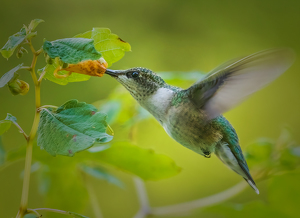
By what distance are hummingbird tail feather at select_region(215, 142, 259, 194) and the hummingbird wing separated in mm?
124

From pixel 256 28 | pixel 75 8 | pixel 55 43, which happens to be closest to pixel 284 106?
pixel 256 28

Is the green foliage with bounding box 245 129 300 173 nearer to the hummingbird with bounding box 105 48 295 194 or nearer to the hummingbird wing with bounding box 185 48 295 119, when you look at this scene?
the hummingbird with bounding box 105 48 295 194

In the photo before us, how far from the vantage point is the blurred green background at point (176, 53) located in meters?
2.59

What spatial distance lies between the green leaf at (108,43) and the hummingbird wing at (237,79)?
0.78 feet

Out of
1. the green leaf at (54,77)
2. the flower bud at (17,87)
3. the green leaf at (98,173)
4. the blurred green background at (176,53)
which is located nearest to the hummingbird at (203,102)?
the green leaf at (54,77)

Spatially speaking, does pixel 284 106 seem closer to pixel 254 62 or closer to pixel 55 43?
pixel 254 62

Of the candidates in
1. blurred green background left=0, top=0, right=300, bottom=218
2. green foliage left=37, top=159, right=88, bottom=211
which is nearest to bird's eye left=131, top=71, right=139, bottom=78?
green foliage left=37, top=159, right=88, bottom=211

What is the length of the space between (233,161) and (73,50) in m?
0.55

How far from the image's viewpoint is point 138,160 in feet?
2.93

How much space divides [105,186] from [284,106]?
1.84 m

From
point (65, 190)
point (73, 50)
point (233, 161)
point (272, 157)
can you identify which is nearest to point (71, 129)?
point (73, 50)

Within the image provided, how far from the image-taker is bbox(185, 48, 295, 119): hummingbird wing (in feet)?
2.13

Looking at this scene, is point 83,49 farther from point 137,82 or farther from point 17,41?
point 137,82

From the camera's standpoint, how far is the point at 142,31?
3088mm
